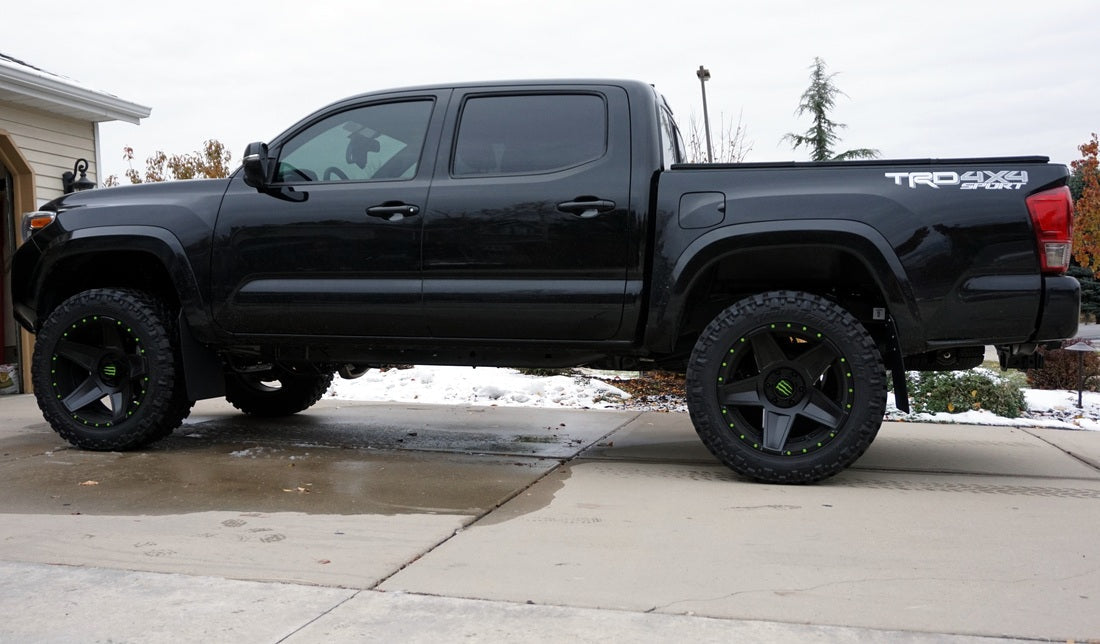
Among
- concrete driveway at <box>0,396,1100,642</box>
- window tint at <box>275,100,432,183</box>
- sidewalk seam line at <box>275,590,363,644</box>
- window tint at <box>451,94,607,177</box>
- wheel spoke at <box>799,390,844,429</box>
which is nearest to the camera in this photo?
sidewalk seam line at <box>275,590,363,644</box>

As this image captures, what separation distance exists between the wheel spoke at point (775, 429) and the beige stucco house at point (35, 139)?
763 centimetres

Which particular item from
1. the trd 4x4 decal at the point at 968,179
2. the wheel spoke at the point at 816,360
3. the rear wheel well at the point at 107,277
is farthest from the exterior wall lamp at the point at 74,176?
the trd 4x4 decal at the point at 968,179

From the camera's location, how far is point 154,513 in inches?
153

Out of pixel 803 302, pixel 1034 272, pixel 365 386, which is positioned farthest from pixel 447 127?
pixel 365 386

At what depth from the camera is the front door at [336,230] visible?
193 inches

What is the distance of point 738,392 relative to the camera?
14.6 feet

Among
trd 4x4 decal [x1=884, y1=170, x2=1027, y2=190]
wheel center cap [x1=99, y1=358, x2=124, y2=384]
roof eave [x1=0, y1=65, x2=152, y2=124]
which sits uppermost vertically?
roof eave [x1=0, y1=65, x2=152, y2=124]

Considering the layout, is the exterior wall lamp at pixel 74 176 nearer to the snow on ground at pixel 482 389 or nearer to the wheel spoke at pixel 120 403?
the snow on ground at pixel 482 389

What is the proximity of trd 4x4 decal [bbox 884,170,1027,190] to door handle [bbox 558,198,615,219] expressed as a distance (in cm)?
130

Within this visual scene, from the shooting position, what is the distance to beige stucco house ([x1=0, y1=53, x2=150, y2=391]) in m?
9.04

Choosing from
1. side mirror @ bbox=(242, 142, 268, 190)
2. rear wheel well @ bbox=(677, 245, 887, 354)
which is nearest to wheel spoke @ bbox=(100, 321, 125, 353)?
side mirror @ bbox=(242, 142, 268, 190)

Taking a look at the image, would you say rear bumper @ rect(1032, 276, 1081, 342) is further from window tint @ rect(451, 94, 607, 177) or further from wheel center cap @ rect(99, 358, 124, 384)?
wheel center cap @ rect(99, 358, 124, 384)

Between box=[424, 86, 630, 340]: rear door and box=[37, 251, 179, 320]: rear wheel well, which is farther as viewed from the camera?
box=[37, 251, 179, 320]: rear wheel well

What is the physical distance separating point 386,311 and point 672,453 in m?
1.88
